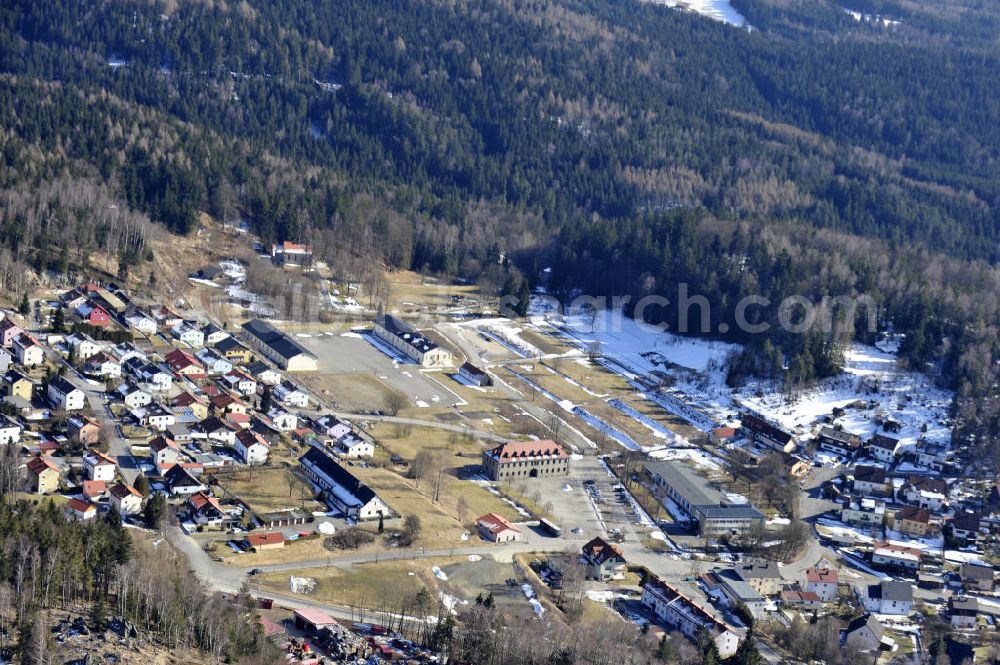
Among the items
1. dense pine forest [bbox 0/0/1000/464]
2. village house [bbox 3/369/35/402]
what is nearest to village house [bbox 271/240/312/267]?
dense pine forest [bbox 0/0/1000/464]

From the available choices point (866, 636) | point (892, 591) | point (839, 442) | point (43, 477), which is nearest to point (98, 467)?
point (43, 477)

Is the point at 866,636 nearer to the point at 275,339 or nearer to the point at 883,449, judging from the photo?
the point at 883,449

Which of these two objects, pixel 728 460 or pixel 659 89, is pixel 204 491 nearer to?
pixel 728 460

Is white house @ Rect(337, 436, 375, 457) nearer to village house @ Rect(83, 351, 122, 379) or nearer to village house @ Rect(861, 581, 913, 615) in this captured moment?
village house @ Rect(83, 351, 122, 379)

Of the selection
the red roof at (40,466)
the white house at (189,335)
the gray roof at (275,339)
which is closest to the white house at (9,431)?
the red roof at (40,466)

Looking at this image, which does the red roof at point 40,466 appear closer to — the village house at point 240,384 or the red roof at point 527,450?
the village house at point 240,384

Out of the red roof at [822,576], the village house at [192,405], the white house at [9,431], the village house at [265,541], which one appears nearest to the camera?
the village house at [265,541]
